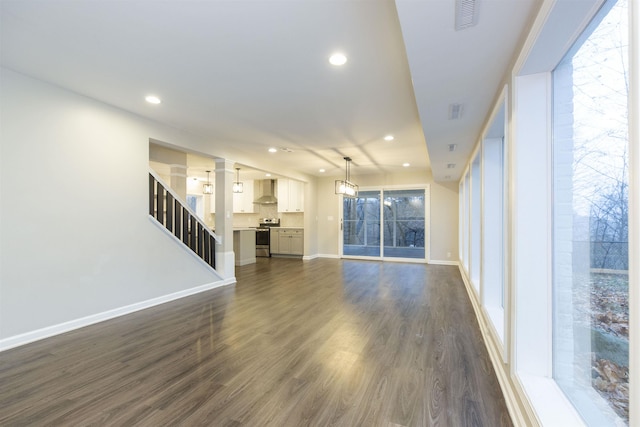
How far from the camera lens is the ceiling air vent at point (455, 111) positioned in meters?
2.71

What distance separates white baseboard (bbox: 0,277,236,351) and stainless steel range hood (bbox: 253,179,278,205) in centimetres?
511

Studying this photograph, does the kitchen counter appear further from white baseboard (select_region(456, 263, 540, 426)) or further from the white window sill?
the white window sill

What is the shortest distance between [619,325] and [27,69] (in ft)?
14.9

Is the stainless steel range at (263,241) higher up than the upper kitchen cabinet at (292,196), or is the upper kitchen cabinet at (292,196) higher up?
the upper kitchen cabinet at (292,196)

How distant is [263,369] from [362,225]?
6.66 meters

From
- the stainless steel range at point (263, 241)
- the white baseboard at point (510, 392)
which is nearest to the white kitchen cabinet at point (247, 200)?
the stainless steel range at point (263, 241)

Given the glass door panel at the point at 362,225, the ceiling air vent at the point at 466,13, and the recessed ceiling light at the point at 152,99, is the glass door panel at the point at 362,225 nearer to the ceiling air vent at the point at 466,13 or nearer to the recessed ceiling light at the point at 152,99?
the recessed ceiling light at the point at 152,99

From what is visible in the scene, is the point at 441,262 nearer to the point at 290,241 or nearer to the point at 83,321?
the point at 290,241

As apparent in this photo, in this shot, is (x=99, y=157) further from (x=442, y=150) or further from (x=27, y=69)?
(x=442, y=150)

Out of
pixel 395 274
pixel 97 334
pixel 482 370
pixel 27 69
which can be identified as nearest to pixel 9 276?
pixel 97 334

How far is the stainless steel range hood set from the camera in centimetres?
955

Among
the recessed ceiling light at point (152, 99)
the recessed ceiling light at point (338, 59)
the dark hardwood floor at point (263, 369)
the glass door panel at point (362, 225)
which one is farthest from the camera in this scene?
the glass door panel at point (362, 225)

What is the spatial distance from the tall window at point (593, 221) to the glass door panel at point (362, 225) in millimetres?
6810

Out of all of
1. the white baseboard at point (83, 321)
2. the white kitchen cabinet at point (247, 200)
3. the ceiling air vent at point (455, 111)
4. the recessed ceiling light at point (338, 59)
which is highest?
the recessed ceiling light at point (338, 59)
